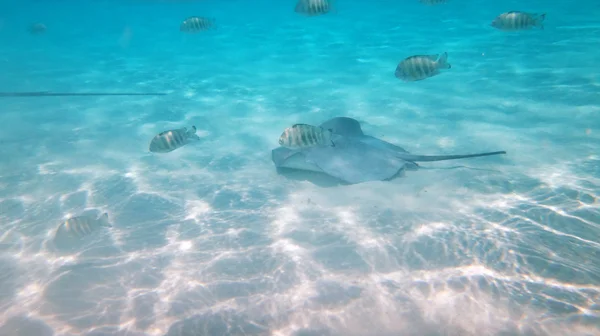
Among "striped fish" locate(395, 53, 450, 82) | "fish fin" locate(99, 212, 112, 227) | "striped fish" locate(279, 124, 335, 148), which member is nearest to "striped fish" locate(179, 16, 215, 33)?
"striped fish" locate(279, 124, 335, 148)

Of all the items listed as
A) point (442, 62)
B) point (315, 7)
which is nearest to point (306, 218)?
point (442, 62)

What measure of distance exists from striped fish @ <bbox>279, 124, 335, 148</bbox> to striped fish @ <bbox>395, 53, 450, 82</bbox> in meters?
1.89

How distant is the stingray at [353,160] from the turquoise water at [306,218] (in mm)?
313

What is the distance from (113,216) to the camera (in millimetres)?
5266

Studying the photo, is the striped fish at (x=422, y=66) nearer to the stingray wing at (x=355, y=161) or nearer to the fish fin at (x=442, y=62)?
the fish fin at (x=442, y=62)

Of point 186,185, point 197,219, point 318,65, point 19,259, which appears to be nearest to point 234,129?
point 186,185

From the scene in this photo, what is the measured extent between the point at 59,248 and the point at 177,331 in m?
2.55

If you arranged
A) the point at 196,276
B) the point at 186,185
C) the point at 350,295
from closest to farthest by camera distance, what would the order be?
1. the point at 350,295
2. the point at 196,276
3. the point at 186,185

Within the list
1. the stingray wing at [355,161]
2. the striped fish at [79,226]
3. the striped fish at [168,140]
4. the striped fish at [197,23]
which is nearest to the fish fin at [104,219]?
the striped fish at [79,226]

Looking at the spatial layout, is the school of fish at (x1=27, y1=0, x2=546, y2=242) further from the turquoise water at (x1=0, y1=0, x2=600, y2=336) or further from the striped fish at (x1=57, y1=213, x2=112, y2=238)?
the turquoise water at (x1=0, y1=0, x2=600, y2=336)

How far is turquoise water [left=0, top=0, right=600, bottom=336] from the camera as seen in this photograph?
343cm

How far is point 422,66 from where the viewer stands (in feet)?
18.2

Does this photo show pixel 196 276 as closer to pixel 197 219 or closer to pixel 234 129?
pixel 197 219

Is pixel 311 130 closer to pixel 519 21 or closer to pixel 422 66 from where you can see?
pixel 422 66
